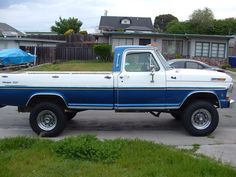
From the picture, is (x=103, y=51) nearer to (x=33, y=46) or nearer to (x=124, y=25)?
(x=33, y=46)

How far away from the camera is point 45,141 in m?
7.71

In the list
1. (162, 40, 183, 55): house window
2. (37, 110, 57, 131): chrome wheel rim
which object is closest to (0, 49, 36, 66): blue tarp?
(162, 40, 183, 55): house window

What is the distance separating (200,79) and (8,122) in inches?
193

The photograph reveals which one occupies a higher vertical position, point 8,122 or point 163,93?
point 163,93

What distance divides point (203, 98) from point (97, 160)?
3.99 meters

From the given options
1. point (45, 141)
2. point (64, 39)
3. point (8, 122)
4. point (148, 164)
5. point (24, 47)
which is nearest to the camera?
point (148, 164)

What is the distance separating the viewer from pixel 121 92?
9.41 metres

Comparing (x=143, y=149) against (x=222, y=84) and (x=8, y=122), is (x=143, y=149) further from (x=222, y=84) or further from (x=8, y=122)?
(x=8, y=122)

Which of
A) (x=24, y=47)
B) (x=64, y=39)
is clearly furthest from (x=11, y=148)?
(x=64, y=39)

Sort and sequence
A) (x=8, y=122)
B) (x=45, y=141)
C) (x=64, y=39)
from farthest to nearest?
(x=64, y=39) → (x=8, y=122) → (x=45, y=141)

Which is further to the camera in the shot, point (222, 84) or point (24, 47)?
point (24, 47)

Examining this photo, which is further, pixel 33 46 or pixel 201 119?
pixel 33 46

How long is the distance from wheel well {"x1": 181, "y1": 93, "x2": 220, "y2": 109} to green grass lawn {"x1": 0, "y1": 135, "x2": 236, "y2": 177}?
7.38 feet

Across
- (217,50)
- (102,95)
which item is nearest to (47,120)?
(102,95)
